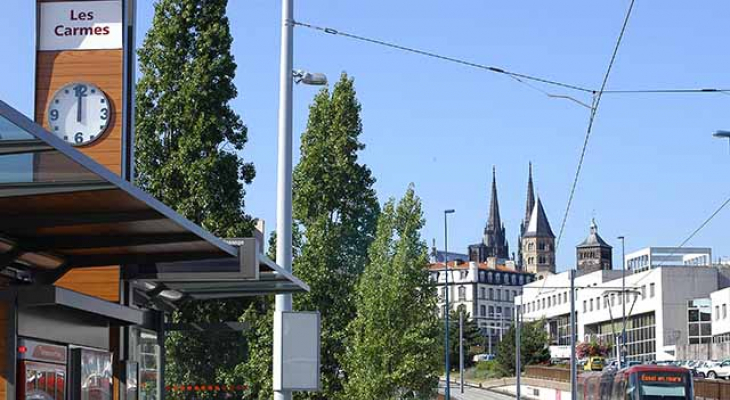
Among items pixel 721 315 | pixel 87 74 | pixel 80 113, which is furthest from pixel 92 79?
pixel 721 315

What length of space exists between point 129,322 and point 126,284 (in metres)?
2.41

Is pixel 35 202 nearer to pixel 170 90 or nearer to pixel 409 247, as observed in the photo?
pixel 170 90

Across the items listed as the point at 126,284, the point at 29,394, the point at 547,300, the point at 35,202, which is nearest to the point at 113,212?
the point at 35,202

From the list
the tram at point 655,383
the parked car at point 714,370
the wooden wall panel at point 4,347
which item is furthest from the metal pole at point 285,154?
the parked car at point 714,370

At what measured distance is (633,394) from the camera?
51.1 m

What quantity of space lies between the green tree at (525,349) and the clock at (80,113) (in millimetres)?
104733

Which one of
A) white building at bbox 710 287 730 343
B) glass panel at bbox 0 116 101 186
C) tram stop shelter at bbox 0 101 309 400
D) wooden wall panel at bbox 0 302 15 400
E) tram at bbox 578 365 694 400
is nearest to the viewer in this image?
glass panel at bbox 0 116 101 186

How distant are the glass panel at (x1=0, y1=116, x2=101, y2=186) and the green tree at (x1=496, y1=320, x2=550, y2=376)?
11144 cm

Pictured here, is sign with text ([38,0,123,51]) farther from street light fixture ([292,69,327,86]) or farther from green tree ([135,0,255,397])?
green tree ([135,0,255,397])

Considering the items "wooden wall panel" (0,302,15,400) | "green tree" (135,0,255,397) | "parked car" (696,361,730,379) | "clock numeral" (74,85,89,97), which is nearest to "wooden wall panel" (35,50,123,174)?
"clock numeral" (74,85,89,97)

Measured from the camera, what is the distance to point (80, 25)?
16281mm

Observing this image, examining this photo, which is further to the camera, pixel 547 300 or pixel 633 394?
pixel 547 300

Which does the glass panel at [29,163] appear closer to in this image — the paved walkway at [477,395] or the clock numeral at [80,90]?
the clock numeral at [80,90]

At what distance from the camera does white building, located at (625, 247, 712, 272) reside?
133625 millimetres
